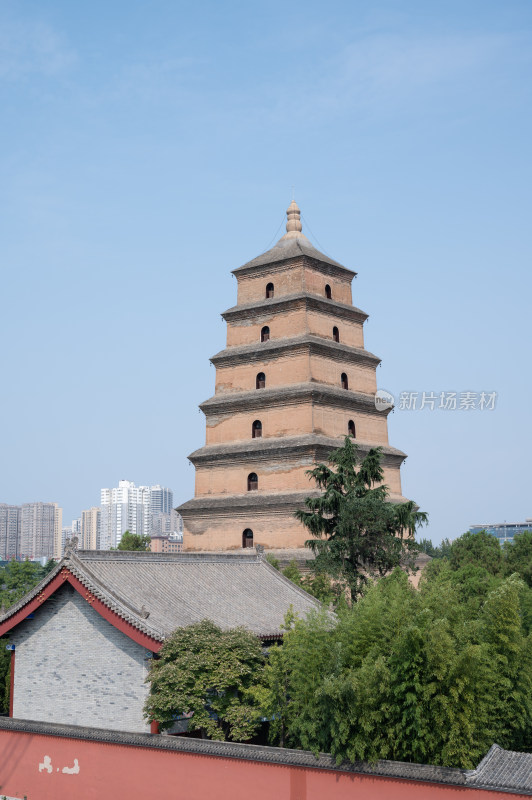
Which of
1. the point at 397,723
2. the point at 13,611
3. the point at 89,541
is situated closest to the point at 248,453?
the point at 13,611

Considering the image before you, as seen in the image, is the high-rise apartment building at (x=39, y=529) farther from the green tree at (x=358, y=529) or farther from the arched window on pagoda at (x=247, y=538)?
the green tree at (x=358, y=529)

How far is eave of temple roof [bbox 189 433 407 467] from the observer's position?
118 feet

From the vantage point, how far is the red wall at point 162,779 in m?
14.7

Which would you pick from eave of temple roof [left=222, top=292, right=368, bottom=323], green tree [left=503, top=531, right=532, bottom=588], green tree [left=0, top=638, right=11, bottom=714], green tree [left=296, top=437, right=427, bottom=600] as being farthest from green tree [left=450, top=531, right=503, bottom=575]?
green tree [left=0, top=638, right=11, bottom=714]

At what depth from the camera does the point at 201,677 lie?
697 inches

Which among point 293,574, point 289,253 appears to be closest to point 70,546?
point 293,574

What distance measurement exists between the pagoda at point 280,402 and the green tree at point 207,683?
16.7 metres

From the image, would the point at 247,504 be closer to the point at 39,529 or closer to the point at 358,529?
the point at 358,529

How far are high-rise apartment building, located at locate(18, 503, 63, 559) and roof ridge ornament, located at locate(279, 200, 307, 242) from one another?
6331 inches

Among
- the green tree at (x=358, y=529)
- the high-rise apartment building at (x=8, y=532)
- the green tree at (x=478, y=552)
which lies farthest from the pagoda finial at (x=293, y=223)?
the high-rise apartment building at (x=8, y=532)

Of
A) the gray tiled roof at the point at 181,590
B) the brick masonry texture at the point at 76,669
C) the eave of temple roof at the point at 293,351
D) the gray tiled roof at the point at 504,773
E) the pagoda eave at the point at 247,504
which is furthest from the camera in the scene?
the eave of temple roof at the point at 293,351

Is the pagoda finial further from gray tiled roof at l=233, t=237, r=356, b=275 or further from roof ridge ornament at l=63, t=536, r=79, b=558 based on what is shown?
roof ridge ornament at l=63, t=536, r=79, b=558

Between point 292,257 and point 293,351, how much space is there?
190 inches

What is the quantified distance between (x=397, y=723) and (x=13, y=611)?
33.4 ft
